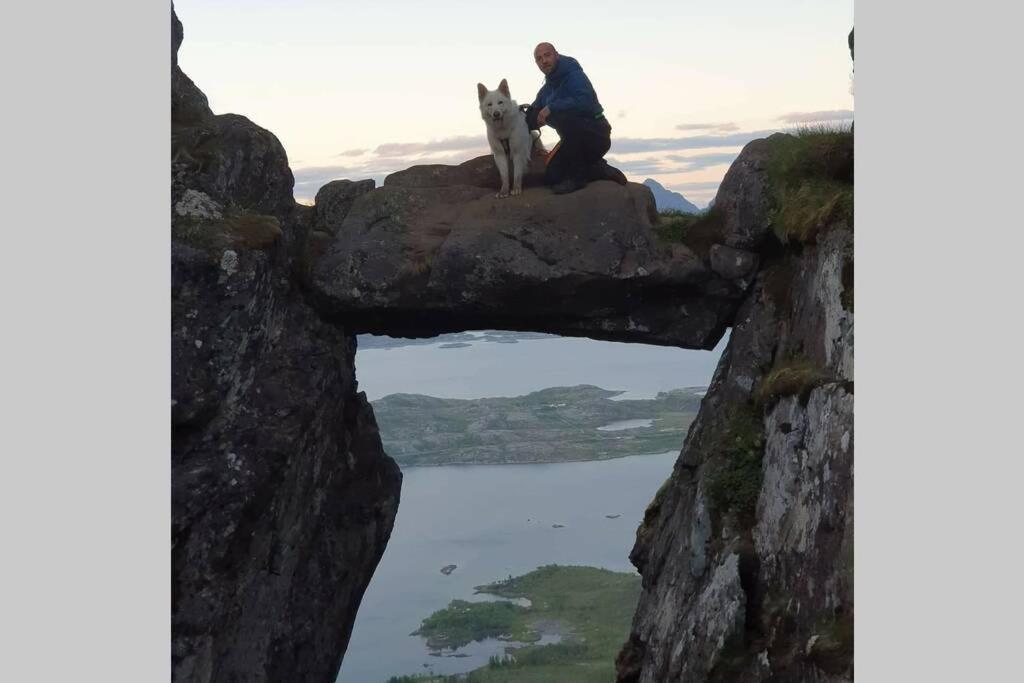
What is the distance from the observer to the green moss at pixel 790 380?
1133 cm

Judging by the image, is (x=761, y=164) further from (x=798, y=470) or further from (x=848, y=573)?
(x=848, y=573)

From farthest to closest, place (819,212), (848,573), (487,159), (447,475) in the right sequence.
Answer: (447,475) → (487,159) → (819,212) → (848,573)

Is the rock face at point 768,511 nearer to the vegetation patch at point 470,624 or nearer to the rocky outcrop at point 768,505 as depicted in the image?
the rocky outcrop at point 768,505

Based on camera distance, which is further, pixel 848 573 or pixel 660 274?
pixel 660 274

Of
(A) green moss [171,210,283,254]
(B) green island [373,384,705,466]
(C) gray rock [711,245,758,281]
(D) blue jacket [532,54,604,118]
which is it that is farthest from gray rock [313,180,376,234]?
(B) green island [373,384,705,466]

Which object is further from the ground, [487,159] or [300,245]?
[487,159]

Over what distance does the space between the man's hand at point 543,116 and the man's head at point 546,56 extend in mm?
600

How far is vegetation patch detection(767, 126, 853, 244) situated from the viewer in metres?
12.4

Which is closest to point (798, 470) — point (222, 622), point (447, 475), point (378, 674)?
point (222, 622)

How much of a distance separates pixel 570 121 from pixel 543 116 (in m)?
0.42

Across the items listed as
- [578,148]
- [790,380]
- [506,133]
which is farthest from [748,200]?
[506,133]

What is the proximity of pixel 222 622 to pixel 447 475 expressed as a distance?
5997cm

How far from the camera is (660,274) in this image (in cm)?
1424

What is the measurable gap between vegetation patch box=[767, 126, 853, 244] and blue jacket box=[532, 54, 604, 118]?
2.78m
